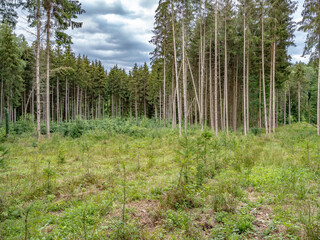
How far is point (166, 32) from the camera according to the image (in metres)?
19.8

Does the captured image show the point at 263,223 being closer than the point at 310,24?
Yes

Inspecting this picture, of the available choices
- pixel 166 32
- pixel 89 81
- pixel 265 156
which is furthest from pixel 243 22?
pixel 89 81

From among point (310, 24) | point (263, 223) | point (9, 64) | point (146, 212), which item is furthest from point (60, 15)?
point (310, 24)

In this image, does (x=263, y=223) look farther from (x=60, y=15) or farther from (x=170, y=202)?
(x=60, y=15)

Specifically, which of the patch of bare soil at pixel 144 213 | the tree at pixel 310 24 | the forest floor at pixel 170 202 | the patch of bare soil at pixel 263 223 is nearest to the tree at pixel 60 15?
the forest floor at pixel 170 202

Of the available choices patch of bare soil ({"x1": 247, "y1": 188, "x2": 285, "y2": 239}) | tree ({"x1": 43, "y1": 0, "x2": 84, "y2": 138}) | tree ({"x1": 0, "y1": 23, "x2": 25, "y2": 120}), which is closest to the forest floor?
patch of bare soil ({"x1": 247, "y1": 188, "x2": 285, "y2": 239})

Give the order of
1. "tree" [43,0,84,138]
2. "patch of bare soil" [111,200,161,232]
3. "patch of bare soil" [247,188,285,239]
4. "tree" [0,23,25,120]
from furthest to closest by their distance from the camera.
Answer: "tree" [0,23,25,120]
"tree" [43,0,84,138]
"patch of bare soil" [111,200,161,232]
"patch of bare soil" [247,188,285,239]

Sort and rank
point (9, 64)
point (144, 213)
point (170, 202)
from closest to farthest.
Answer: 1. point (144, 213)
2. point (170, 202)
3. point (9, 64)

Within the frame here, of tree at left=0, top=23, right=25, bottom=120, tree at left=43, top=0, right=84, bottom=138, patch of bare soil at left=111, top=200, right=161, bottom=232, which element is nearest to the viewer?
patch of bare soil at left=111, top=200, right=161, bottom=232

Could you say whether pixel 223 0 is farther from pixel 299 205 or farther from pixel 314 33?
pixel 299 205

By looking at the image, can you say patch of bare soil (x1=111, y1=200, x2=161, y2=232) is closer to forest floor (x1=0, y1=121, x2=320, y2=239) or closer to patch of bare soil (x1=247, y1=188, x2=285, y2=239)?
forest floor (x1=0, y1=121, x2=320, y2=239)

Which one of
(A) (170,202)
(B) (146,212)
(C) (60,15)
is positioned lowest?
(B) (146,212)

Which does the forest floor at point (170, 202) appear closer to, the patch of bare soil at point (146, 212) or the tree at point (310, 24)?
the patch of bare soil at point (146, 212)

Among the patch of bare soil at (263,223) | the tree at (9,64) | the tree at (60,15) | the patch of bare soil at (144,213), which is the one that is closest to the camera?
the patch of bare soil at (263,223)
